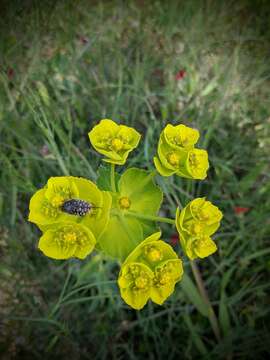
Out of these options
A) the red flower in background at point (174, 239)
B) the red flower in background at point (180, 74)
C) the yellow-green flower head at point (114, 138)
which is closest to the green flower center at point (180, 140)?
the yellow-green flower head at point (114, 138)

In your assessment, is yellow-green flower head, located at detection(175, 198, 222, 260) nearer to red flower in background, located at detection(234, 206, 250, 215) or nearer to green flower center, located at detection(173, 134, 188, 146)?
green flower center, located at detection(173, 134, 188, 146)

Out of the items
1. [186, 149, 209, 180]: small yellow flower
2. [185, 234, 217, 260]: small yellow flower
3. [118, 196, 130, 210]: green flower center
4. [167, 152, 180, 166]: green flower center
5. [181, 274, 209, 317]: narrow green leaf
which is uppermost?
[167, 152, 180, 166]: green flower center

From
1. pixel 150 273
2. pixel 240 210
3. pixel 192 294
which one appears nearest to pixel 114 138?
pixel 150 273

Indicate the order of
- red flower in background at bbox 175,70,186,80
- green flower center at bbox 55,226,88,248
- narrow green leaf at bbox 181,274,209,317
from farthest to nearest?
red flower in background at bbox 175,70,186,80 < narrow green leaf at bbox 181,274,209,317 < green flower center at bbox 55,226,88,248

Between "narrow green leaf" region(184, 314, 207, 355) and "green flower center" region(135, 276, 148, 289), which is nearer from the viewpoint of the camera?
"green flower center" region(135, 276, 148, 289)

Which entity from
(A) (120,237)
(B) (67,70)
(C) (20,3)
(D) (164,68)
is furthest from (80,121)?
(A) (120,237)

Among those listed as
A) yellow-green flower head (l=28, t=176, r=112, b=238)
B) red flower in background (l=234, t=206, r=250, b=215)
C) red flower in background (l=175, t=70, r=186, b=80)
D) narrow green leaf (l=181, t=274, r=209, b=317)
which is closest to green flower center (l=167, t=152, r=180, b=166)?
yellow-green flower head (l=28, t=176, r=112, b=238)

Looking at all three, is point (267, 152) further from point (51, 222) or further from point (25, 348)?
point (25, 348)
